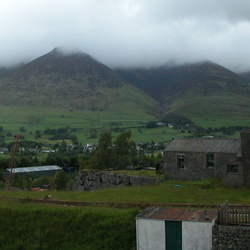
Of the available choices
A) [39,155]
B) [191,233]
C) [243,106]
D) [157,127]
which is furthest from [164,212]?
[243,106]

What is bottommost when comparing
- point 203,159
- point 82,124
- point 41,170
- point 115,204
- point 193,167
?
point 41,170

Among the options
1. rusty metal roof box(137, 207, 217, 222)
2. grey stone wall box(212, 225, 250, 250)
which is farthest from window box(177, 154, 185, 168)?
grey stone wall box(212, 225, 250, 250)

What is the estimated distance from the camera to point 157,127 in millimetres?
159750

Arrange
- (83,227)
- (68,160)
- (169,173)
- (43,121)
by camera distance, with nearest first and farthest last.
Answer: (83,227) < (169,173) < (68,160) < (43,121)

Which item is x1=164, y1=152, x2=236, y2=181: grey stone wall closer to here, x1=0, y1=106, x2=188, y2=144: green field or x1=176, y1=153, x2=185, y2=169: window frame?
x1=176, y1=153, x2=185, y2=169: window frame

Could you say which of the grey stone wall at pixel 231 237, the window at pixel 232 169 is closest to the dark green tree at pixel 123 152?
the window at pixel 232 169

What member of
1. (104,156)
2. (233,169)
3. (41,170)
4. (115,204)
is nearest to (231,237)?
(115,204)

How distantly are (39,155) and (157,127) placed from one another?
6450 cm

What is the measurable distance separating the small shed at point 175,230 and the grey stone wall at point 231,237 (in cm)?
36

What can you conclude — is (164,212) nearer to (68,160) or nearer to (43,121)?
(68,160)

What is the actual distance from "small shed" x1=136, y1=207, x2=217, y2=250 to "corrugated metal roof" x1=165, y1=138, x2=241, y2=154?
1751 centimetres

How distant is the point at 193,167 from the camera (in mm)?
37812

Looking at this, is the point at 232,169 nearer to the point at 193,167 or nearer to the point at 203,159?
the point at 203,159

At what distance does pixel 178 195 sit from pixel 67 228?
9630mm
